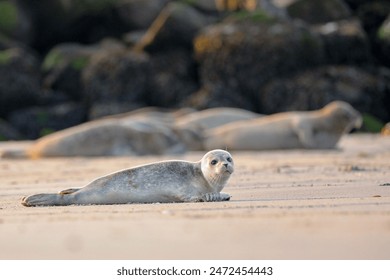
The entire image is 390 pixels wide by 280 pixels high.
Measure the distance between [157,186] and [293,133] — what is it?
873 centimetres

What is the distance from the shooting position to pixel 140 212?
5.11 m

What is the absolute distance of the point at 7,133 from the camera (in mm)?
21016

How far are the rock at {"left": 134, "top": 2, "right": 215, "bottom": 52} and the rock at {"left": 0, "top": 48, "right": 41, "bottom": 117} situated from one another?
9.54ft

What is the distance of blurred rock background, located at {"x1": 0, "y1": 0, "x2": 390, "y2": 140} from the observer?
22.1 metres

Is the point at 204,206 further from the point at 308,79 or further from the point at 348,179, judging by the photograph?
the point at 308,79

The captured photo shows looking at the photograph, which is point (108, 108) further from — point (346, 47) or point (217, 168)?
point (217, 168)

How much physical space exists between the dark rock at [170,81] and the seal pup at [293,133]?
8.50 m

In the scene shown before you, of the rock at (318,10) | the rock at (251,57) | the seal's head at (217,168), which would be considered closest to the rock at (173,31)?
the rock at (251,57)

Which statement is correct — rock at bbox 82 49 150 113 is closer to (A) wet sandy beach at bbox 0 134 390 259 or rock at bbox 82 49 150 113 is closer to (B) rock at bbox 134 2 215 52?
(B) rock at bbox 134 2 215 52

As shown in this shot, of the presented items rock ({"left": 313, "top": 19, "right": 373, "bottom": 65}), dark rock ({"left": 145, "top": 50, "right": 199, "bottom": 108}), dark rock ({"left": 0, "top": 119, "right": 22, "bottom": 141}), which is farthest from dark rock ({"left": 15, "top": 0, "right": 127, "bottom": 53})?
rock ({"left": 313, "top": 19, "right": 373, "bottom": 65})

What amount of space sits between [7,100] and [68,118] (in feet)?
5.89

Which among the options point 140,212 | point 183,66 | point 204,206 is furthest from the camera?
point 183,66

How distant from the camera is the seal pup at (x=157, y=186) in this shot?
19.7 ft

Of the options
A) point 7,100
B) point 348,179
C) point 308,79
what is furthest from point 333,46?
point 348,179
